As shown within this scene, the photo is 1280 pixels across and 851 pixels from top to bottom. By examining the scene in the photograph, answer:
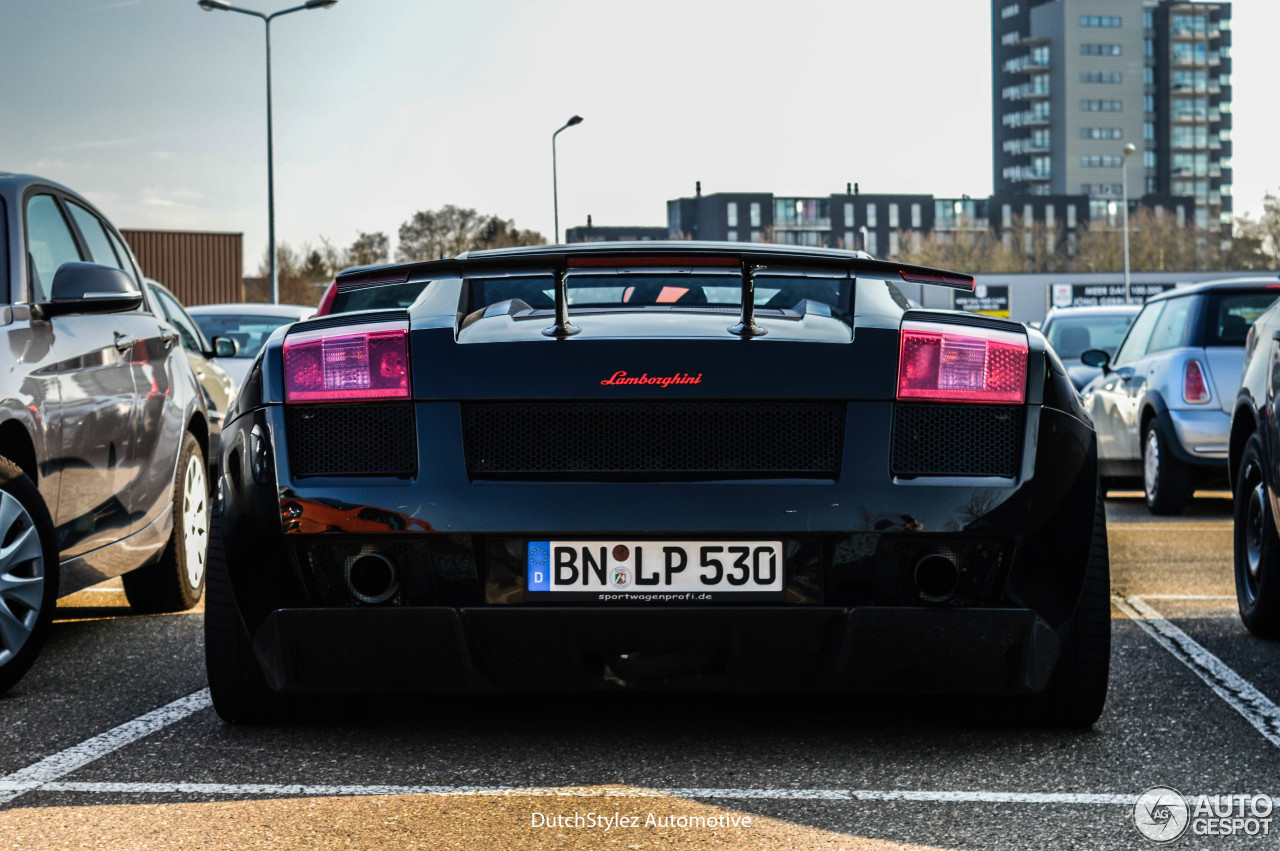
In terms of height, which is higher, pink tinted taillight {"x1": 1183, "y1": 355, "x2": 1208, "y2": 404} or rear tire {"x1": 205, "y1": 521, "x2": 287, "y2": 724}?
pink tinted taillight {"x1": 1183, "y1": 355, "x2": 1208, "y2": 404}

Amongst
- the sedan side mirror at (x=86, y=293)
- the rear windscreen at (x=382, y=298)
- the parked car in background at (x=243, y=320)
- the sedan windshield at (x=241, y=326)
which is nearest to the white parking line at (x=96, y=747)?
the sedan side mirror at (x=86, y=293)

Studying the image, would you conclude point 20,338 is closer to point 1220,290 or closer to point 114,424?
point 114,424

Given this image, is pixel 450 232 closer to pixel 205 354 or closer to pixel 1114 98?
pixel 205 354

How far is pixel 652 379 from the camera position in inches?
Answer: 135

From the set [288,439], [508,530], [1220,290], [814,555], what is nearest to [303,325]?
[288,439]

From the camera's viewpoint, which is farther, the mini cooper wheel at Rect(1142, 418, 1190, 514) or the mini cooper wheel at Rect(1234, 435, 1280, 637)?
the mini cooper wheel at Rect(1142, 418, 1190, 514)

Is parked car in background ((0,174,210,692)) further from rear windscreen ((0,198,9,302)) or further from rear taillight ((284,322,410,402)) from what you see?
rear taillight ((284,322,410,402))

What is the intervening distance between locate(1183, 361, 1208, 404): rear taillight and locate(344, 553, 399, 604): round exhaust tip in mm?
8132

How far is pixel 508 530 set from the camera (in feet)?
11.1

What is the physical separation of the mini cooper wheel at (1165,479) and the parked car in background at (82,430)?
263 inches

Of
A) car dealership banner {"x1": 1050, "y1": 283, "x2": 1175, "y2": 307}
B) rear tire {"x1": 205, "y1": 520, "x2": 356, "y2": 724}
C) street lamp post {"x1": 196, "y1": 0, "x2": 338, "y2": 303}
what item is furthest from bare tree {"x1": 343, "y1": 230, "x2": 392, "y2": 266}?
rear tire {"x1": 205, "y1": 520, "x2": 356, "y2": 724}

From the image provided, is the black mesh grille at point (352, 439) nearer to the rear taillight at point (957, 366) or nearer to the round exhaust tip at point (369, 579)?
the round exhaust tip at point (369, 579)

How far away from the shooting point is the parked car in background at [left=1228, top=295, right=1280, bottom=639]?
202 inches

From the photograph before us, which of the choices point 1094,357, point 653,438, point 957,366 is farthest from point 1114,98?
point 653,438
